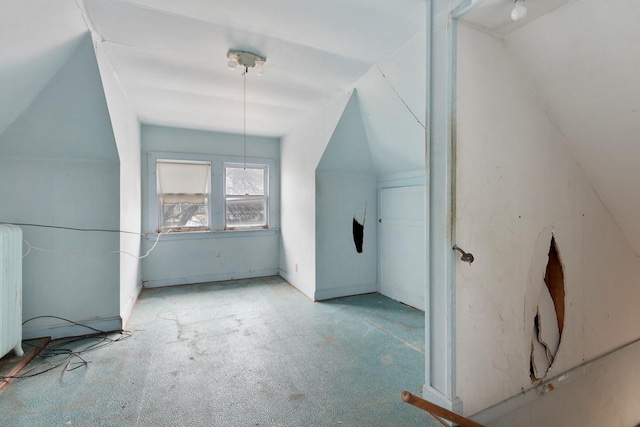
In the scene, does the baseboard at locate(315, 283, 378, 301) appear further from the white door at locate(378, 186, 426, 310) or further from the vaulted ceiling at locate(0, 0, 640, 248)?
the vaulted ceiling at locate(0, 0, 640, 248)

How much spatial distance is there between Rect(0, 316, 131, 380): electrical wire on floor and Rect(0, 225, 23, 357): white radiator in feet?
0.60

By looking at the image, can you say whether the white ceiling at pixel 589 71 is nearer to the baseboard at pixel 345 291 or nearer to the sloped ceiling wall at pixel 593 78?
the sloped ceiling wall at pixel 593 78

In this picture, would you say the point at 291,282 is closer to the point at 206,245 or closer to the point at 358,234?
the point at 358,234

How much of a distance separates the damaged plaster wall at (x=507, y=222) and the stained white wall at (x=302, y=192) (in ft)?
4.80

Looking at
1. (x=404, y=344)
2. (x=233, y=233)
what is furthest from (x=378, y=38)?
(x=233, y=233)

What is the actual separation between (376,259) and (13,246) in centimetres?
347

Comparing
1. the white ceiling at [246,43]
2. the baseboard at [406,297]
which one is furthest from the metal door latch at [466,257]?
the baseboard at [406,297]

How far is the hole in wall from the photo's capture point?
72.4 inches

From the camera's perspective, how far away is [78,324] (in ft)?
8.27

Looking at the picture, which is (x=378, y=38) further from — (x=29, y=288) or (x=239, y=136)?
(x=29, y=288)

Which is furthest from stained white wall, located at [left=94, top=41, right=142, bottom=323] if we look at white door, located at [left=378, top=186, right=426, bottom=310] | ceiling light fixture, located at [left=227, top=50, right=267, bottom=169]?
white door, located at [left=378, top=186, right=426, bottom=310]

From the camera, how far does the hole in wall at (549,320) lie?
1.84m

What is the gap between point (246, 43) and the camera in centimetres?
199

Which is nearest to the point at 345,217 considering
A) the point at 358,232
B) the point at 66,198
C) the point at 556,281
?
the point at 358,232
